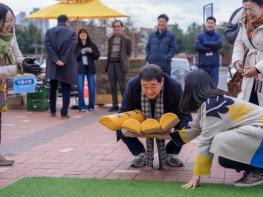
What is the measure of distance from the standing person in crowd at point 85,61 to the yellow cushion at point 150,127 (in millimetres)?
6232

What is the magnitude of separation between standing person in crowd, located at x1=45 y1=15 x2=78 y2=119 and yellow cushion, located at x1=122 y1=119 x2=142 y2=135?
5145mm

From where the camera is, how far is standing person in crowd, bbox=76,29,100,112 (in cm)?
1144

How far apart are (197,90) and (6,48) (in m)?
2.05

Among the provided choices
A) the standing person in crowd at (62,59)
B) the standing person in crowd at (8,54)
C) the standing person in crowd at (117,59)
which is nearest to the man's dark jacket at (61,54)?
the standing person in crowd at (62,59)

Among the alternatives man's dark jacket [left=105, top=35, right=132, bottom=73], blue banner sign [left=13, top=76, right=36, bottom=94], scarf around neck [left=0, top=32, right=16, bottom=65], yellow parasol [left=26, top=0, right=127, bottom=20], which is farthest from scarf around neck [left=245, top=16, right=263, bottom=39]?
yellow parasol [left=26, top=0, right=127, bottom=20]

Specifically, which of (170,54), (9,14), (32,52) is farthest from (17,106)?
(32,52)

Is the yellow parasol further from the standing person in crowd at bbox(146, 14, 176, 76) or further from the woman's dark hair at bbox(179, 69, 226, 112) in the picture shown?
the woman's dark hair at bbox(179, 69, 226, 112)

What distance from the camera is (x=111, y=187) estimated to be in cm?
505

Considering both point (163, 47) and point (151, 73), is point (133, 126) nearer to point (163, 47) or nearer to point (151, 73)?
point (151, 73)

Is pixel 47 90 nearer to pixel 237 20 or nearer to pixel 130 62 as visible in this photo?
pixel 130 62

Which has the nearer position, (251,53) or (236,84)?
(251,53)

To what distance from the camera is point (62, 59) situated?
10.4m

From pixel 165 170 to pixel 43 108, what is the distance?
6.49m

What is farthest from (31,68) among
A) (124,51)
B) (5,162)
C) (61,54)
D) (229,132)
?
(124,51)
